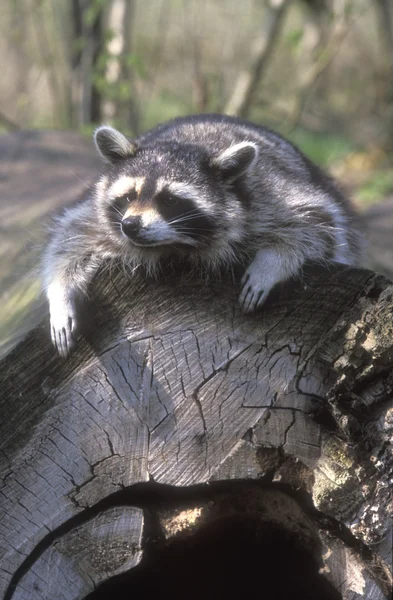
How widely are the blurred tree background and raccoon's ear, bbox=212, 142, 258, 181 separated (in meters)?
4.43

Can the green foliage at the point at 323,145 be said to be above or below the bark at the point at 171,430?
above

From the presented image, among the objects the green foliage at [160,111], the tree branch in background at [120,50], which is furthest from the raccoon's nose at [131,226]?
the green foliage at [160,111]

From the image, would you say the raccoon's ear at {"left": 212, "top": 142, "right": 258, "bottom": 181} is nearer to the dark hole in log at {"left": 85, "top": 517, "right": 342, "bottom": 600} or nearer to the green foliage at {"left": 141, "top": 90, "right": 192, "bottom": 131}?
the dark hole in log at {"left": 85, "top": 517, "right": 342, "bottom": 600}

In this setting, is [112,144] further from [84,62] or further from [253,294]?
[84,62]

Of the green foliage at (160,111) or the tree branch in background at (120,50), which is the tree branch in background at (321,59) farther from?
the green foliage at (160,111)

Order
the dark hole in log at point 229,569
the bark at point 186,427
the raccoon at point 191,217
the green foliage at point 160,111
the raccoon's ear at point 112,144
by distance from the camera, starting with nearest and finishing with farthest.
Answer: the bark at point 186,427 → the dark hole in log at point 229,569 → the raccoon at point 191,217 → the raccoon's ear at point 112,144 → the green foliage at point 160,111

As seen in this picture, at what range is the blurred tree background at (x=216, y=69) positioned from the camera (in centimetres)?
895

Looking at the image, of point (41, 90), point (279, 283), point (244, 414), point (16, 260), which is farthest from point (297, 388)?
point (41, 90)

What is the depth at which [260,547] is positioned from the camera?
331cm

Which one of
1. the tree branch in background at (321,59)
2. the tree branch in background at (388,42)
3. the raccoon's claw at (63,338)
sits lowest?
the raccoon's claw at (63,338)

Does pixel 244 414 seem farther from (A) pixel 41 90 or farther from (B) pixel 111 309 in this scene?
(A) pixel 41 90

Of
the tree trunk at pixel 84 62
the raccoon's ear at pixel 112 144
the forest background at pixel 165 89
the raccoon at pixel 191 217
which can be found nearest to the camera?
the raccoon at pixel 191 217

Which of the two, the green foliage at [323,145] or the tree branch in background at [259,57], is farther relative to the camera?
the green foliage at [323,145]

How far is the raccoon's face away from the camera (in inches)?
127
